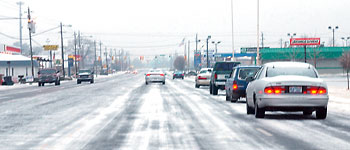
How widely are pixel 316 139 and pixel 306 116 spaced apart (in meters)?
5.58

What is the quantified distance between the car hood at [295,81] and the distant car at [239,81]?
735 cm

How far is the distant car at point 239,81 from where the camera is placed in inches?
883

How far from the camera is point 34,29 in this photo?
4950 centimetres

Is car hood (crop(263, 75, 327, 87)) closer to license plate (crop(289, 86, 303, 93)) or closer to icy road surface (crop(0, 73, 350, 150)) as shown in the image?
license plate (crop(289, 86, 303, 93))

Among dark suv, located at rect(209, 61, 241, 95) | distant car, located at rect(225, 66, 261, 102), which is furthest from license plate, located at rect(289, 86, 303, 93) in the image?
dark suv, located at rect(209, 61, 241, 95)

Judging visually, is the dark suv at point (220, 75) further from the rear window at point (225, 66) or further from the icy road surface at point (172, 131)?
the icy road surface at point (172, 131)

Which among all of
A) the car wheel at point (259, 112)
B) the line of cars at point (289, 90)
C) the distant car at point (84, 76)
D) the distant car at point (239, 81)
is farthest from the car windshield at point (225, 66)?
the distant car at point (84, 76)

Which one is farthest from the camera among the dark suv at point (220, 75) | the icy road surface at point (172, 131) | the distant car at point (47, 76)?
the distant car at point (47, 76)

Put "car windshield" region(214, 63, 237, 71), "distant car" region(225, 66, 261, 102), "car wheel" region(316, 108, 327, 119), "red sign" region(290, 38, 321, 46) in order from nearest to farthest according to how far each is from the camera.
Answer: "car wheel" region(316, 108, 327, 119)
"distant car" region(225, 66, 261, 102)
"car windshield" region(214, 63, 237, 71)
"red sign" region(290, 38, 321, 46)

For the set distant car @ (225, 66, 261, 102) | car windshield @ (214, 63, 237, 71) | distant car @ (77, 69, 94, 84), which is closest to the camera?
distant car @ (225, 66, 261, 102)

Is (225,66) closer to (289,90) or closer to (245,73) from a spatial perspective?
(245,73)

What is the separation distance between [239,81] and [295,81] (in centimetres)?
780

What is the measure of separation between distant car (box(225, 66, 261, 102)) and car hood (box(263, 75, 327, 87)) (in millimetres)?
7353

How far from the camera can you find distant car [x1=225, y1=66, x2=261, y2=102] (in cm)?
2242
